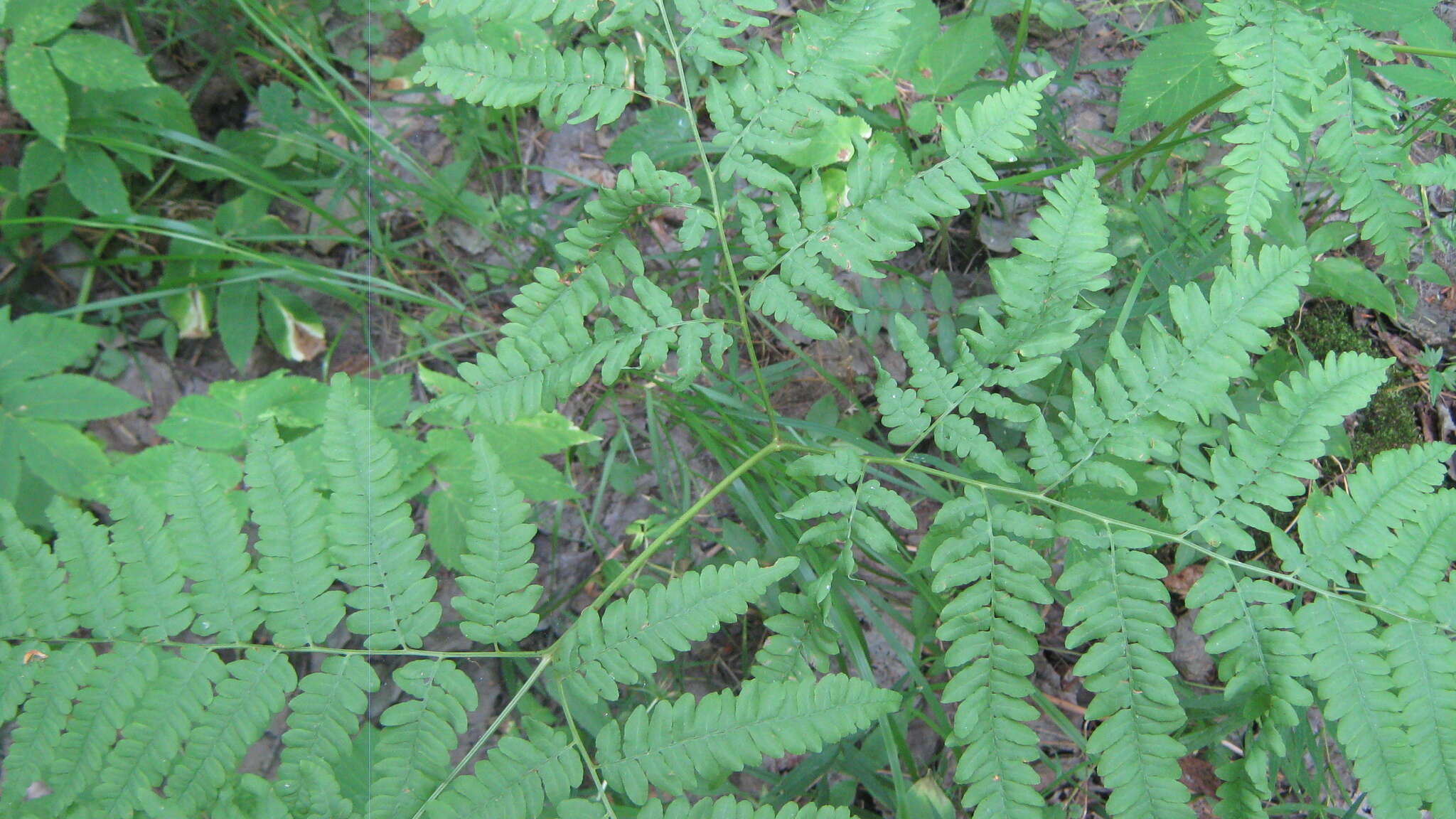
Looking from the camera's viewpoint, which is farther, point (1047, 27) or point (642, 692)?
point (1047, 27)

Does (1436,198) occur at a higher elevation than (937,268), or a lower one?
higher

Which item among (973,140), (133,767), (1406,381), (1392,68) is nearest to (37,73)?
(133,767)

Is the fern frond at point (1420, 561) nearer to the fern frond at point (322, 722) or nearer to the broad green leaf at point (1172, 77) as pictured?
the broad green leaf at point (1172, 77)

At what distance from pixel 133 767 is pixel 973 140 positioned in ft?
6.90

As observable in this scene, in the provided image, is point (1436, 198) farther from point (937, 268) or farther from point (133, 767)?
point (133, 767)

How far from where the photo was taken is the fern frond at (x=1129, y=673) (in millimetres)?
1489

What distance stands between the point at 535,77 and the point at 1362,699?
2039 millimetres

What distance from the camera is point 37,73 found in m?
2.62

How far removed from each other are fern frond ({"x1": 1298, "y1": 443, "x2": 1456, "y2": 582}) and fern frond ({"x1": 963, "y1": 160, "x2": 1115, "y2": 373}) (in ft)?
1.92

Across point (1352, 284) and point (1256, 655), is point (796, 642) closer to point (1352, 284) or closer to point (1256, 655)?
point (1256, 655)

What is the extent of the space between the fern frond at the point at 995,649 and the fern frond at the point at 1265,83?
81 cm

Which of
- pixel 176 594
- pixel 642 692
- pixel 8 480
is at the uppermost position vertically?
pixel 176 594

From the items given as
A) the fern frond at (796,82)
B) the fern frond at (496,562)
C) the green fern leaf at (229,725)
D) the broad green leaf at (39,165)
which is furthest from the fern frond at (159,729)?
the broad green leaf at (39,165)

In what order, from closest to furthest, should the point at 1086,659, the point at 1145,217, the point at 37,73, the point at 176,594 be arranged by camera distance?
the point at 1086,659 < the point at 176,594 < the point at 1145,217 < the point at 37,73
